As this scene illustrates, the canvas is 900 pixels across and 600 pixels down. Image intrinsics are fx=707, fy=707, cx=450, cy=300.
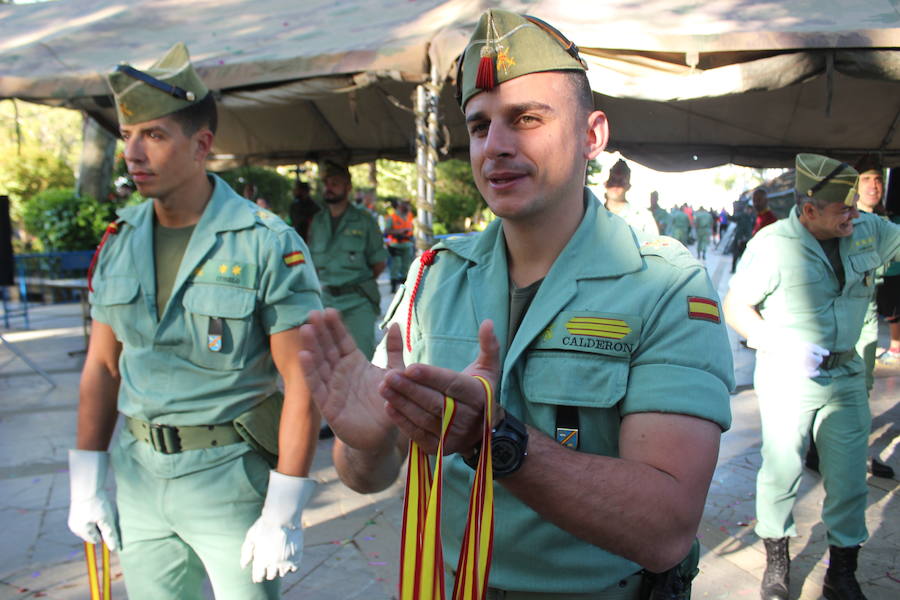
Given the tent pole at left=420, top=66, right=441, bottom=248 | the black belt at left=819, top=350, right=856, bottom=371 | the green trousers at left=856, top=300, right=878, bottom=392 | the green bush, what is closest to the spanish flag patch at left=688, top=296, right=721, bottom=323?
the black belt at left=819, top=350, right=856, bottom=371

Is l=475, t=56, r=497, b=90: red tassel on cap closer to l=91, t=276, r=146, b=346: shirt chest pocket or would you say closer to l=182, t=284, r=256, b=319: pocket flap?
l=182, t=284, r=256, b=319: pocket flap

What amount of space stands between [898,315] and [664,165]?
3476 millimetres

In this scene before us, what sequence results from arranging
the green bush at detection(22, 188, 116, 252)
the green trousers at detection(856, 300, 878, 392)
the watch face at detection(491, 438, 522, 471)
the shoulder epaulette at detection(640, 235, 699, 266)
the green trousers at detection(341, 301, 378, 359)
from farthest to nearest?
the green bush at detection(22, 188, 116, 252), the green trousers at detection(341, 301, 378, 359), the green trousers at detection(856, 300, 878, 392), the shoulder epaulette at detection(640, 235, 699, 266), the watch face at detection(491, 438, 522, 471)

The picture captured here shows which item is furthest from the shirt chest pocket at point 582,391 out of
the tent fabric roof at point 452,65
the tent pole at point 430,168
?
the tent pole at point 430,168

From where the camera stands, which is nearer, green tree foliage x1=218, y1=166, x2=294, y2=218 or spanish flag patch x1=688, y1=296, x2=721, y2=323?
spanish flag patch x1=688, y1=296, x2=721, y2=323

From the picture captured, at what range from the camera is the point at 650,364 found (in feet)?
4.30

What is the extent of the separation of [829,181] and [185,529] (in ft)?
10.9

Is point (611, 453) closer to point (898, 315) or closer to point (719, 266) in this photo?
point (898, 315)

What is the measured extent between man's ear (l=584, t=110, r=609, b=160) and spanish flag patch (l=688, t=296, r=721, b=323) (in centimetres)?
42

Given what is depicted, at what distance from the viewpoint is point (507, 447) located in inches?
43.5

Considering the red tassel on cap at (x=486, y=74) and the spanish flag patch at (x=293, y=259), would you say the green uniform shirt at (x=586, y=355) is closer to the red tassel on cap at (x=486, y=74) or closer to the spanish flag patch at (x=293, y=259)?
the red tassel on cap at (x=486, y=74)

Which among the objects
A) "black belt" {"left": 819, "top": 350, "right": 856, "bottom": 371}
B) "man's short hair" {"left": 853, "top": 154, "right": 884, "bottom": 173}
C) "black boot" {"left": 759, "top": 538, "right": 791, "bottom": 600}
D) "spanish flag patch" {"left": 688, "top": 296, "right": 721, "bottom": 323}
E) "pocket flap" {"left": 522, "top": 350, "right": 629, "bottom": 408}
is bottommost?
"black boot" {"left": 759, "top": 538, "right": 791, "bottom": 600}

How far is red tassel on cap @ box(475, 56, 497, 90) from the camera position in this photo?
1469 mm

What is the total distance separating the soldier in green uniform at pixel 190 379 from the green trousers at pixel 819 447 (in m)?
2.42
